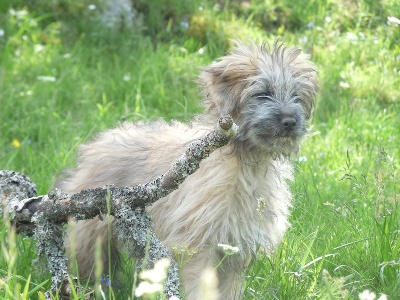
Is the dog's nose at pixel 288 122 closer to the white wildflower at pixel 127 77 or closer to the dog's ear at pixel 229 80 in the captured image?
the dog's ear at pixel 229 80

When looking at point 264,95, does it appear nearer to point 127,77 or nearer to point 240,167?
point 240,167

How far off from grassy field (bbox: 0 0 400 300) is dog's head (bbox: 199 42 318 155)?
0.45 metres

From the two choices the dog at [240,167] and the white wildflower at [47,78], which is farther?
the white wildflower at [47,78]

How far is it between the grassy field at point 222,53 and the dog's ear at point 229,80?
681 mm

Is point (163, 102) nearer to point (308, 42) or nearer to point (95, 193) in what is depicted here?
point (308, 42)

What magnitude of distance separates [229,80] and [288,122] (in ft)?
1.26

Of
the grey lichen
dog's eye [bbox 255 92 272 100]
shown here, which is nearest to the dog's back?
dog's eye [bbox 255 92 272 100]

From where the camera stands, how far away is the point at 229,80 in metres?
3.81

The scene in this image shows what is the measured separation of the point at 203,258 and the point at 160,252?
49 centimetres

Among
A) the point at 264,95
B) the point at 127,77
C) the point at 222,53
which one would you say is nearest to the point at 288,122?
the point at 264,95

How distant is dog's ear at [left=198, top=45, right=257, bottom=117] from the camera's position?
3754mm

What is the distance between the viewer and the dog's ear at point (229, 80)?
12.3 feet

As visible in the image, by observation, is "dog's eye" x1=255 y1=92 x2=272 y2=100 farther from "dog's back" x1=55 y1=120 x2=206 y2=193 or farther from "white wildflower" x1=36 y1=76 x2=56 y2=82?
"white wildflower" x1=36 y1=76 x2=56 y2=82

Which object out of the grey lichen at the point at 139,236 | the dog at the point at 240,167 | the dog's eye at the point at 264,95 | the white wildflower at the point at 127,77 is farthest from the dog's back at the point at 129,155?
the white wildflower at the point at 127,77
